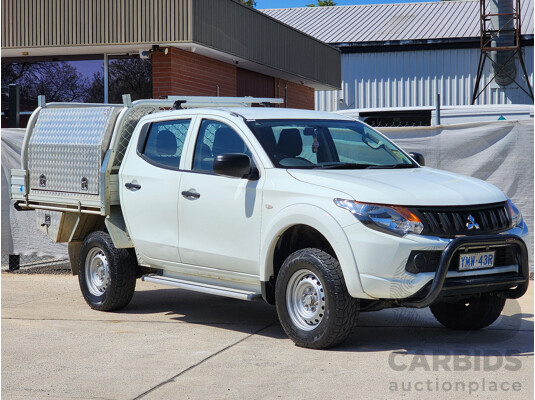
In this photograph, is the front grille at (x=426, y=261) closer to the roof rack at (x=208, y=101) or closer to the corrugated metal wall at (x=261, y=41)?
the roof rack at (x=208, y=101)

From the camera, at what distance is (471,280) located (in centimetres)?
656

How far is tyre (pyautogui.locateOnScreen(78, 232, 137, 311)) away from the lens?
864 centimetres

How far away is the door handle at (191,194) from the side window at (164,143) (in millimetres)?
365

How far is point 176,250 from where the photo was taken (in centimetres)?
801

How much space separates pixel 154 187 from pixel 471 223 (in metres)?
3.06

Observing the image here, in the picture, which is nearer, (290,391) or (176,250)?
(290,391)

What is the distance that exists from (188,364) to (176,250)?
68.4 inches

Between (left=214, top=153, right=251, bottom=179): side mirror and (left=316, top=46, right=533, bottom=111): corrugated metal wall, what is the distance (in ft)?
84.8

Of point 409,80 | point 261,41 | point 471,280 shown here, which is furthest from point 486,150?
point 409,80

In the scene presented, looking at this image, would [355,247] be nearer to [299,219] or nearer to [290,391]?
[299,219]

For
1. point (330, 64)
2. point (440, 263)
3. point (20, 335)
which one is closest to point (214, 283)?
point (20, 335)

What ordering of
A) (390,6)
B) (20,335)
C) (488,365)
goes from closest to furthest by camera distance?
(488,365)
(20,335)
(390,6)

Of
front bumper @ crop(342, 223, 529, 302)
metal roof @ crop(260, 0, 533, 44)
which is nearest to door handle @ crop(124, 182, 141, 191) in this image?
front bumper @ crop(342, 223, 529, 302)

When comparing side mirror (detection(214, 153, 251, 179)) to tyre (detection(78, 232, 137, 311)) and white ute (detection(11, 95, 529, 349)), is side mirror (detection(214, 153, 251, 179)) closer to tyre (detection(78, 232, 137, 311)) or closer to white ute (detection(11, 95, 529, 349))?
white ute (detection(11, 95, 529, 349))
